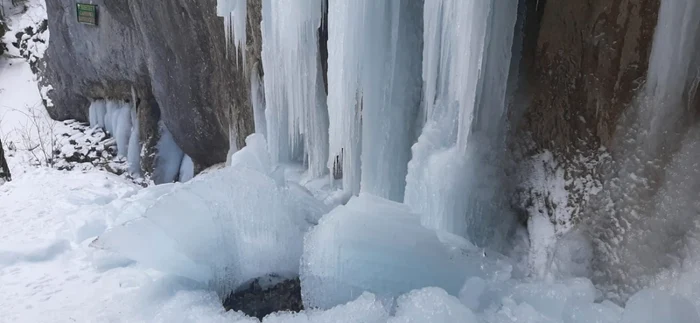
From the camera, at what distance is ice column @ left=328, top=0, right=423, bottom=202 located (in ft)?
11.2

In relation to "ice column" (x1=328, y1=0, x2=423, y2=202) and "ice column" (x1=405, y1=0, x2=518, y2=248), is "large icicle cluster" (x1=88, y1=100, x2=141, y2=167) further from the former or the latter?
"ice column" (x1=405, y1=0, x2=518, y2=248)

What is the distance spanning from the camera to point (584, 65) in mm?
2592

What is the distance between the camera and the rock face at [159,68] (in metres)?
6.66

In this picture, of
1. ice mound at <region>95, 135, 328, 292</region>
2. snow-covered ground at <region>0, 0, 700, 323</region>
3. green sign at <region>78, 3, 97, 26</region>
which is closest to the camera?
snow-covered ground at <region>0, 0, 700, 323</region>

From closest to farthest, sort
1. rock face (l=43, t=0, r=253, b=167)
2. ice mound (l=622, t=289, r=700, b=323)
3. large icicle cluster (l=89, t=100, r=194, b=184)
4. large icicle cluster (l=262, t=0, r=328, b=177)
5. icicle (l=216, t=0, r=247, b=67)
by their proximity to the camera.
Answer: ice mound (l=622, t=289, r=700, b=323), large icicle cluster (l=262, t=0, r=328, b=177), icicle (l=216, t=0, r=247, b=67), rock face (l=43, t=0, r=253, b=167), large icicle cluster (l=89, t=100, r=194, b=184)

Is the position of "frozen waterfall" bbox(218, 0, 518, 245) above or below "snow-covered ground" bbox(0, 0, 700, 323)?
above

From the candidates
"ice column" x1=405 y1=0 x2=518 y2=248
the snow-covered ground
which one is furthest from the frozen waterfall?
the snow-covered ground

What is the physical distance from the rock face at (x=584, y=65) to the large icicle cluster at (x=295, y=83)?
6.03 ft

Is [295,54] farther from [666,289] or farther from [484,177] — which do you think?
[666,289]

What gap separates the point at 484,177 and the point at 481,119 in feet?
1.13

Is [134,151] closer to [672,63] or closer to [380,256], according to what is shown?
[380,256]

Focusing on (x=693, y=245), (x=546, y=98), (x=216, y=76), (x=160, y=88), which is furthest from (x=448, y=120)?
(x=160, y=88)

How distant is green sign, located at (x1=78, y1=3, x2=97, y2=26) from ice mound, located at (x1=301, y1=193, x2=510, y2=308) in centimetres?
855

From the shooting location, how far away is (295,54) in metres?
4.35
